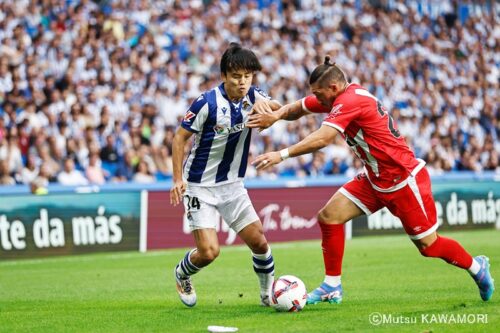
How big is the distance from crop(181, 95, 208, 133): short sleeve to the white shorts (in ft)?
2.31

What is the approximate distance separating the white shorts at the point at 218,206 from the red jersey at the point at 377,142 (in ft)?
4.23

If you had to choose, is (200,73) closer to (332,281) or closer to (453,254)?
(332,281)

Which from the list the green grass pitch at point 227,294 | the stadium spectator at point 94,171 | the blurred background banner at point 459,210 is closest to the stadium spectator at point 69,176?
the stadium spectator at point 94,171

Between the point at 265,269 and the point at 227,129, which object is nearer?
the point at 227,129

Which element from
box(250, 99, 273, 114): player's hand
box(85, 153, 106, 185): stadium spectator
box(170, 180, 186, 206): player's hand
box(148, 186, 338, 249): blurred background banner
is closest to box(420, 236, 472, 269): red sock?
box(250, 99, 273, 114): player's hand

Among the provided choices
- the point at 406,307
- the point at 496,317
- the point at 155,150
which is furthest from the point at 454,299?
the point at 155,150

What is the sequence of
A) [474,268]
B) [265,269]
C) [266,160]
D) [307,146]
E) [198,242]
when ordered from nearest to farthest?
1. [266,160]
2. [307,146]
3. [474,268]
4. [198,242]
5. [265,269]

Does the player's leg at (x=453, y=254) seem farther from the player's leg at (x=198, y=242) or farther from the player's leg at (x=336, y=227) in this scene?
the player's leg at (x=198, y=242)

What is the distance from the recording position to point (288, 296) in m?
9.17

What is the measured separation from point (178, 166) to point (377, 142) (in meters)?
2.00

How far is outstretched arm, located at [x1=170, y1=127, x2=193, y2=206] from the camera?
30.5 ft

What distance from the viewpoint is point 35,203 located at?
16922 millimetres

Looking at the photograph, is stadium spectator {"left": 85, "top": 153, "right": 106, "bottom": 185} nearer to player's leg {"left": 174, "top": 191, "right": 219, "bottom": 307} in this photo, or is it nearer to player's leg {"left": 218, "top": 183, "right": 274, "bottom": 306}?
player's leg {"left": 174, "top": 191, "right": 219, "bottom": 307}

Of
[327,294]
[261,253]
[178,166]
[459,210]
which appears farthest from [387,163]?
[459,210]
